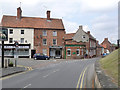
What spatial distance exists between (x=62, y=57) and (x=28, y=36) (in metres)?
11.1

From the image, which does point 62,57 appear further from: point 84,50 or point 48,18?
point 48,18

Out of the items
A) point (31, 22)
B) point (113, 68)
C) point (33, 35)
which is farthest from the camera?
point (31, 22)

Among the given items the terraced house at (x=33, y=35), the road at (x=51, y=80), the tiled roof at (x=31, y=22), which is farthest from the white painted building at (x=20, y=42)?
the road at (x=51, y=80)

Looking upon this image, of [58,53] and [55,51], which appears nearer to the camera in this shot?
[55,51]

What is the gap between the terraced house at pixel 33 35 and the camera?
4097cm

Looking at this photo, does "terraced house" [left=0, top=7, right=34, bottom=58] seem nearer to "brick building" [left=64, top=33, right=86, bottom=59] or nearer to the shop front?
the shop front

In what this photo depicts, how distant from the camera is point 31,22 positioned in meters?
44.5

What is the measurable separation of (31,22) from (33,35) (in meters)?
4.54

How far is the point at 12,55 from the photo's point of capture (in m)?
40.9

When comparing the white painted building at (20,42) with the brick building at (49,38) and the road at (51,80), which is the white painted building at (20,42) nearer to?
the brick building at (49,38)

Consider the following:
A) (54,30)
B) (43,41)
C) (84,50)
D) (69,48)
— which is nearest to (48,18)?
(54,30)

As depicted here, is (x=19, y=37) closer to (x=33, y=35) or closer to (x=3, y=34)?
(x=33, y=35)

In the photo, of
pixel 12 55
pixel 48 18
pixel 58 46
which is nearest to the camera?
pixel 12 55

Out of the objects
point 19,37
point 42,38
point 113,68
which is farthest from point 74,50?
point 113,68
